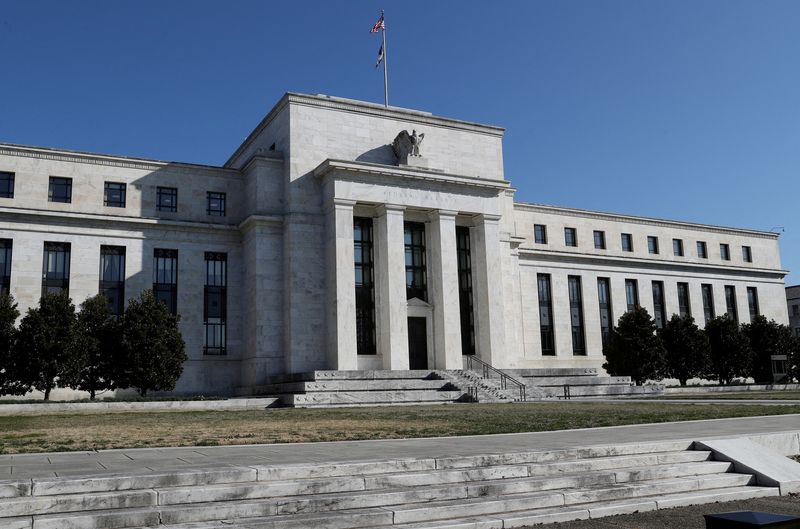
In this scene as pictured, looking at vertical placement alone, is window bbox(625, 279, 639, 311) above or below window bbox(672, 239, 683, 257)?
below

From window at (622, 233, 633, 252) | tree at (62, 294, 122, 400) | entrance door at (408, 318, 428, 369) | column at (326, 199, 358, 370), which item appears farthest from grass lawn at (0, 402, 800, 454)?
window at (622, 233, 633, 252)

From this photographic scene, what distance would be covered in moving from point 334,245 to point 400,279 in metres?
4.34

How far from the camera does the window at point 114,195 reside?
4241 centimetres

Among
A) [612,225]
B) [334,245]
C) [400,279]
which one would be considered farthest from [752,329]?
[334,245]

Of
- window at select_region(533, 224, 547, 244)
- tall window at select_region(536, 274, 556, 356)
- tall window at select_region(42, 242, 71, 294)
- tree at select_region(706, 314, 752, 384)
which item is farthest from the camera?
window at select_region(533, 224, 547, 244)

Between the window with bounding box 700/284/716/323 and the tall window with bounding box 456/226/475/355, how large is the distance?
27690 millimetres

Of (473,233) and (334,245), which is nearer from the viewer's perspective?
(334,245)

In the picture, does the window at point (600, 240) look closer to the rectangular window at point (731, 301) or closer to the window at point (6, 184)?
the rectangular window at point (731, 301)

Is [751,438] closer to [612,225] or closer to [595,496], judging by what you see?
[595,496]

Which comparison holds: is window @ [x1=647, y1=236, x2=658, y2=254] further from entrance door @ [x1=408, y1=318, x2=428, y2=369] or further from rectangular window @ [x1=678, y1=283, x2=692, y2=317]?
entrance door @ [x1=408, y1=318, x2=428, y2=369]

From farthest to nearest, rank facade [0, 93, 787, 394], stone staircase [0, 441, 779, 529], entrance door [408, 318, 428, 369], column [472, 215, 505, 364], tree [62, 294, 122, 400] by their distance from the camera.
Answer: column [472, 215, 505, 364]
entrance door [408, 318, 428, 369]
facade [0, 93, 787, 394]
tree [62, 294, 122, 400]
stone staircase [0, 441, 779, 529]

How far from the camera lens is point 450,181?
44.1m

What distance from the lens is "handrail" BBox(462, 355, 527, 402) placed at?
35750mm

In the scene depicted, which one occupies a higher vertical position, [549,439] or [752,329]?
[752,329]
